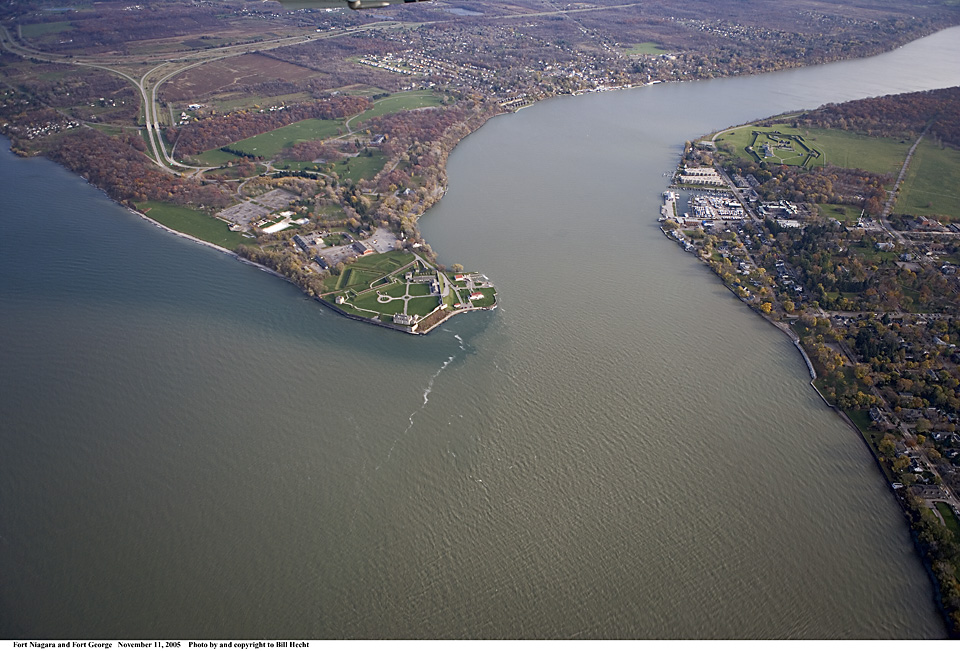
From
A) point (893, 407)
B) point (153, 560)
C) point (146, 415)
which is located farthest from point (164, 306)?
point (893, 407)

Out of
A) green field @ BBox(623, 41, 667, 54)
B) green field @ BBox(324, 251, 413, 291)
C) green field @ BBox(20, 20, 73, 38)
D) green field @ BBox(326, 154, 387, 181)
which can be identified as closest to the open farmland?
green field @ BBox(326, 154, 387, 181)

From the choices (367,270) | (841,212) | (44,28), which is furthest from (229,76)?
(841,212)

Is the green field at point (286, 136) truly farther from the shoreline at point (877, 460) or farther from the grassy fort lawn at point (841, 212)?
the grassy fort lawn at point (841, 212)

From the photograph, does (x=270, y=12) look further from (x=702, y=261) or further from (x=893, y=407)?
(x=893, y=407)

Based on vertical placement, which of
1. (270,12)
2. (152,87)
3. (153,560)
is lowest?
(153,560)

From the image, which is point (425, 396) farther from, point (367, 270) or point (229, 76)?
point (229, 76)

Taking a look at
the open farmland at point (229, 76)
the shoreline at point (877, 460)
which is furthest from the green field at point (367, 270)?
the open farmland at point (229, 76)
